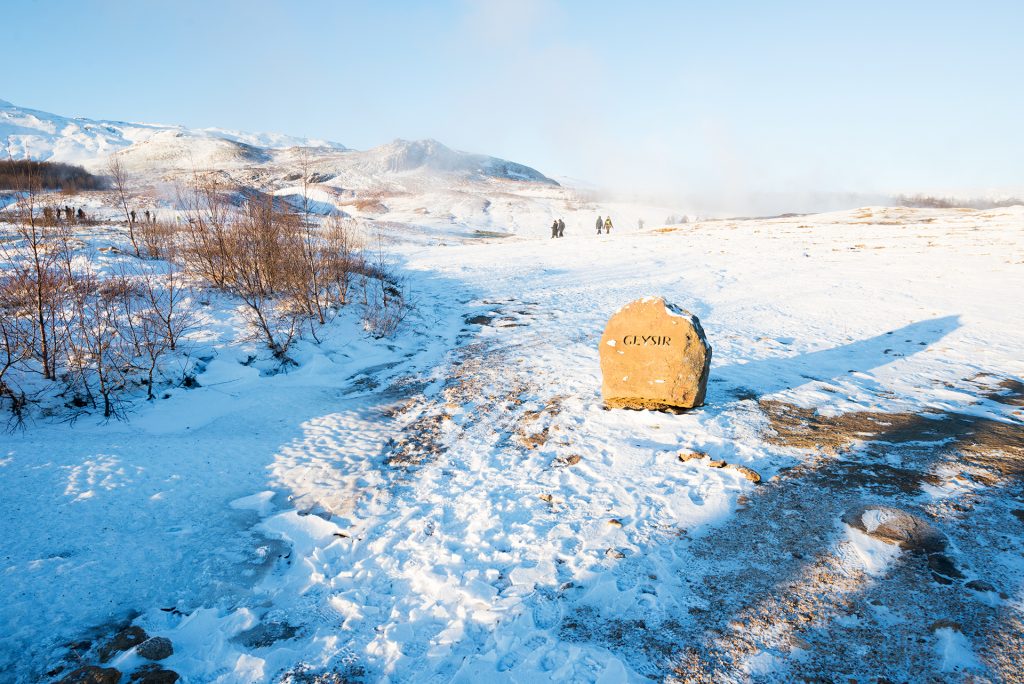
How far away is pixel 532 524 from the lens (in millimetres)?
4840

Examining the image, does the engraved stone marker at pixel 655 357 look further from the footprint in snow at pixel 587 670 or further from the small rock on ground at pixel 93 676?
the small rock on ground at pixel 93 676

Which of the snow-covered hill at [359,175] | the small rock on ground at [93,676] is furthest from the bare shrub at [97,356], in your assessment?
the snow-covered hill at [359,175]

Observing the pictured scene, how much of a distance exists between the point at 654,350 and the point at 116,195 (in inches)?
1537

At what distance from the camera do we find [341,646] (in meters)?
3.58

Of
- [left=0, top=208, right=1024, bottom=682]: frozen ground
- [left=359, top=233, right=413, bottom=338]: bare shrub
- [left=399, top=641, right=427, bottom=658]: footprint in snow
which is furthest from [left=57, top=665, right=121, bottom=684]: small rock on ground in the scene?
[left=359, top=233, right=413, bottom=338]: bare shrub

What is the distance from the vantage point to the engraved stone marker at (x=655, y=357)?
6406mm

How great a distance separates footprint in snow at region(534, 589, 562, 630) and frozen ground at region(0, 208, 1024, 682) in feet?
0.08

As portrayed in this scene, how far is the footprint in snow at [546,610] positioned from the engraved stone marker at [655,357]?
3.32 m

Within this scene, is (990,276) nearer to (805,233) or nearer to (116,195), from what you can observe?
(805,233)

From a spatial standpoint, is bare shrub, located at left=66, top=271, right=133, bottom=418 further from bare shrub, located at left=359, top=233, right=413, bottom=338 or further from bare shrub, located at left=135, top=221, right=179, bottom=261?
bare shrub, located at left=135, top=221, right=179, bottom=261

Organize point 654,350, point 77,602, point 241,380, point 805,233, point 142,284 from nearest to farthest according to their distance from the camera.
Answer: point 77,602 → point 654,350 → point 241,380 → point 142,284 → point 805,233

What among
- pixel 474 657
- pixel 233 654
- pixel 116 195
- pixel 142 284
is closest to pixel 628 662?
Answer: pixel 474 657

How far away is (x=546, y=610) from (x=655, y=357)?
3685 mm

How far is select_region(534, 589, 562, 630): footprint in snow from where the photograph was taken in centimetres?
367
